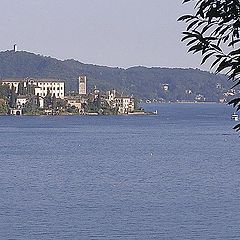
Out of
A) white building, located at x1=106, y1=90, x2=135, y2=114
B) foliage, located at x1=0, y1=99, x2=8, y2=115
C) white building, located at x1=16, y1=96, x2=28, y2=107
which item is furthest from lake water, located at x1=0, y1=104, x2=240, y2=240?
white building, located at x1=106, y1=90, x2=135, y2=114

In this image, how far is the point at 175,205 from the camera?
19.5 metres

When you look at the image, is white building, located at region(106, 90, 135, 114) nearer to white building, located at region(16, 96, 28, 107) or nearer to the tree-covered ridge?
white building, located at region(16, 96, 28, 107)

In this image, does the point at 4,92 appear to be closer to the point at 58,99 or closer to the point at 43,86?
the point at 58,99

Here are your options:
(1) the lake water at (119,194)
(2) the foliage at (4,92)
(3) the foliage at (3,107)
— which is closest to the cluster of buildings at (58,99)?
(2) the foliage at (4,92)

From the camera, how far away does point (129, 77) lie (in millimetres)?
182375

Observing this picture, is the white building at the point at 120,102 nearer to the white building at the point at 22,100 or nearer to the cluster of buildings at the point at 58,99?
the cluster of buildings at the point at 58,99

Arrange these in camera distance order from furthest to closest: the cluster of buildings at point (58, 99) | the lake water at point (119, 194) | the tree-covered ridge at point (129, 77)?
the tree-covered ridge at point (129, 77), the cluster of buildings at point (58, 99), the lake water at point (119, 194)

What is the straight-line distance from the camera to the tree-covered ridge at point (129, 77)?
16550 cm

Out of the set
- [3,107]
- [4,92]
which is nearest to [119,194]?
[4,92]

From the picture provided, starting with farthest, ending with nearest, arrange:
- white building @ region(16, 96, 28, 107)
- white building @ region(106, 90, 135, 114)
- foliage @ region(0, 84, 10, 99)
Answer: white building @ region(106, 90, 135, 114), foliage @ region(0, 84, 10, 99), white building @ region(16, 96, 28, 107)

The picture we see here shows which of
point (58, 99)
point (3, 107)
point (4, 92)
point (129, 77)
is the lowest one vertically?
point (3, 107)

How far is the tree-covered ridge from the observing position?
166m

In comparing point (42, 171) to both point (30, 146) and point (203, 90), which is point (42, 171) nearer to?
point (30, 146)

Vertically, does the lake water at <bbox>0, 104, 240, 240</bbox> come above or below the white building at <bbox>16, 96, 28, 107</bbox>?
below
